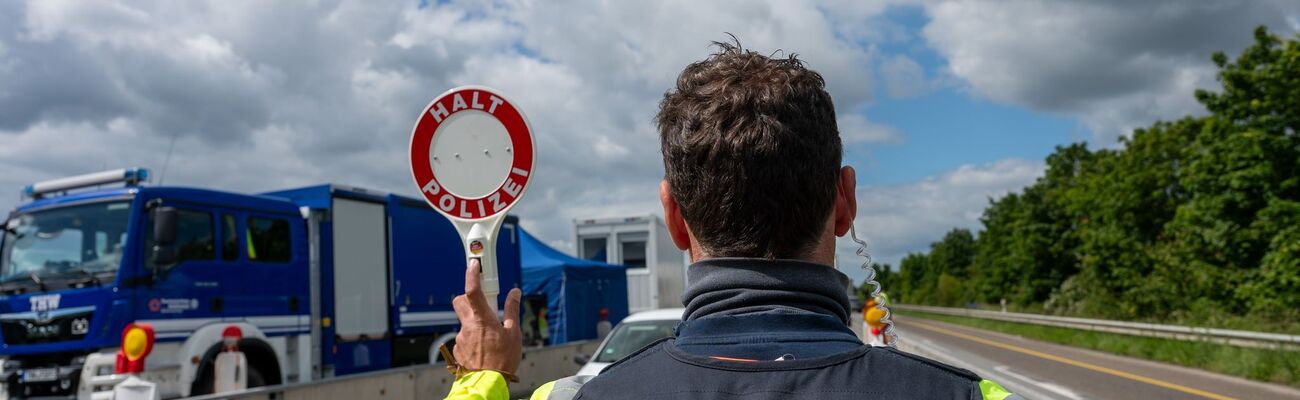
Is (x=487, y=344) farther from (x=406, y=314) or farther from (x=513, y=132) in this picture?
(x=406, y=314)

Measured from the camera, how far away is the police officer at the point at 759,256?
143 centimetres

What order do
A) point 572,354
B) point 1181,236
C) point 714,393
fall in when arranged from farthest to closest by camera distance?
point 1181,236 → point 572,354 → point 714,393

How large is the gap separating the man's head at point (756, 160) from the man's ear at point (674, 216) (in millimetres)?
55

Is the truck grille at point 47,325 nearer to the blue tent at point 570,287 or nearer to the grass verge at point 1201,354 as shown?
the blue tent at point 570,287

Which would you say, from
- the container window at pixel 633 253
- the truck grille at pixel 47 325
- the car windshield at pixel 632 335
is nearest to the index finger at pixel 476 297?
the car windshield at pixel 632 335

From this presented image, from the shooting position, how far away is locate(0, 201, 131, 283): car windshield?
33.8ft

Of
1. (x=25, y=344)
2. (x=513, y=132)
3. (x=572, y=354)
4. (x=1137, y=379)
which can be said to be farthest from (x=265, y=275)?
(x=1137, y=379)

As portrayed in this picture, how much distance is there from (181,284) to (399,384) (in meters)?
2.54

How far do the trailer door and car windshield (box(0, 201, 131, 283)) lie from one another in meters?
2.99

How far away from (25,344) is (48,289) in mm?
606

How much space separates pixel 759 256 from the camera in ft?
5.35

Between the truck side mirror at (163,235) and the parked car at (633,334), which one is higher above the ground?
the truck side mirror at (163,235)

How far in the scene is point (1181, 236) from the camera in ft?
144

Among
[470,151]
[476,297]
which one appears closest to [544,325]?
[470,151]
